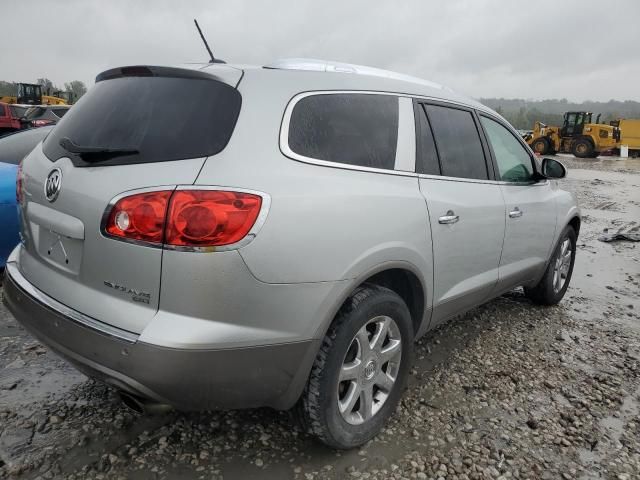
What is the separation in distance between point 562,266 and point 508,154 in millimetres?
1533

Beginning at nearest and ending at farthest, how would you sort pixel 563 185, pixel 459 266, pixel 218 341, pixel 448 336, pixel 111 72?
pixel 218 341 → pixel 111 72 → pixel 459 266 → pixel 448 336 → pixel 563 185

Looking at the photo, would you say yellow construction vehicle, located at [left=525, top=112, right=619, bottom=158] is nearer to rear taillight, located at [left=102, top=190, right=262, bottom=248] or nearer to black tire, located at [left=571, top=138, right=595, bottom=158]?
black tire, located at [left=571, top=138, right=595, bottom=158]

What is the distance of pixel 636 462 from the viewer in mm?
2404

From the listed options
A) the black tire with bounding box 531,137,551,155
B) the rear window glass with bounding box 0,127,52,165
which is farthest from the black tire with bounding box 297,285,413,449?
the black tire with bounding box 531,137,551,155

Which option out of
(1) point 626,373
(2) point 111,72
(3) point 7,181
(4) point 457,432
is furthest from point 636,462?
(3) point 7,181

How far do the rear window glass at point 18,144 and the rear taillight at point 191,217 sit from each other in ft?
9.72

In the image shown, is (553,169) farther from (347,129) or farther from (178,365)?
(178,365)

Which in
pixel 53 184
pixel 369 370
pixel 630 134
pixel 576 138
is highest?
pixel 630 134

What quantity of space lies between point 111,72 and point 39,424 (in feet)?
5.51

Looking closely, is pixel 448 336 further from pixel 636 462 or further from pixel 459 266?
pixel 636 462

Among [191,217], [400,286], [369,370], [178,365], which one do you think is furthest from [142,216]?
[400,286]

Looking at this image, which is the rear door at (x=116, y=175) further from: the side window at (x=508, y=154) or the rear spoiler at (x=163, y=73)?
the side window at (x=508, y=154)

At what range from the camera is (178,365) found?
1.69m

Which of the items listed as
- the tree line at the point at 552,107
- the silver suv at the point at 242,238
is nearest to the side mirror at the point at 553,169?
the silver suv at the point at 242,238
